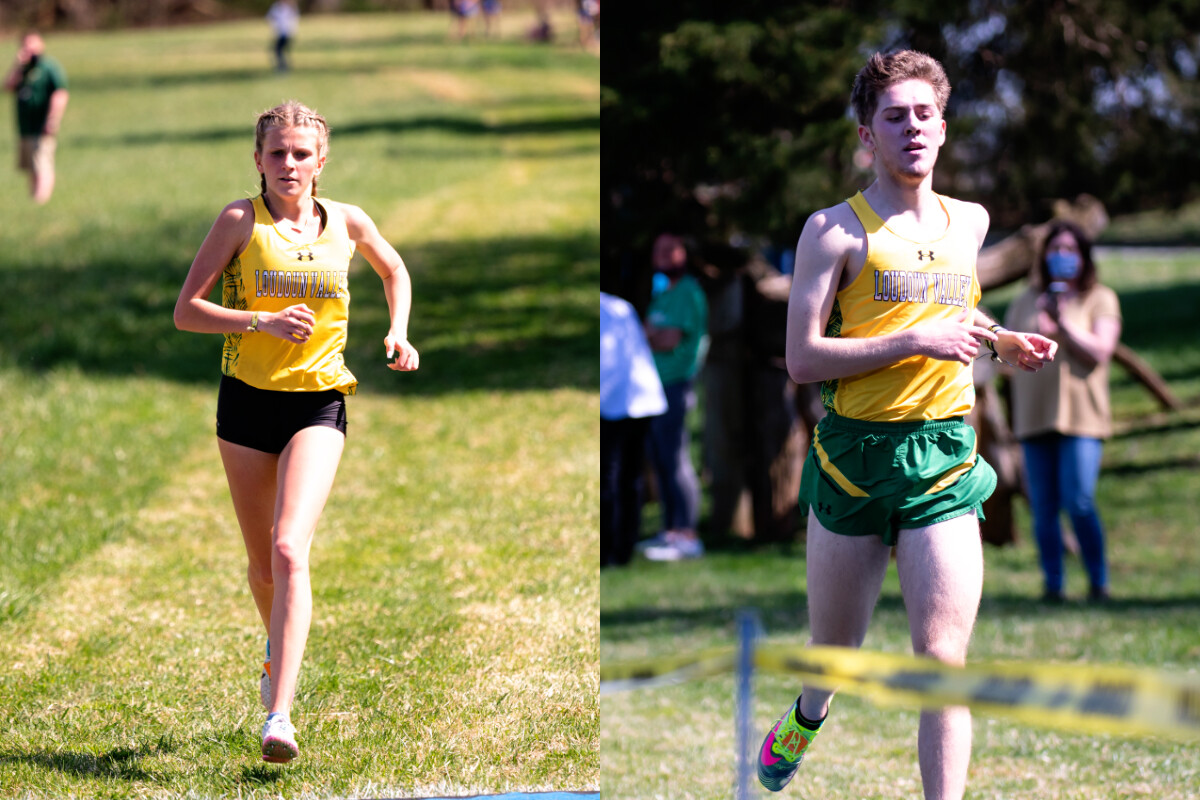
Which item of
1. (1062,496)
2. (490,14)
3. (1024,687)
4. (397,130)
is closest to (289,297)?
(1024,687)

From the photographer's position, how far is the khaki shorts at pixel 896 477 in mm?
3424

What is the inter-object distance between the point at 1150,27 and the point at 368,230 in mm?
8290

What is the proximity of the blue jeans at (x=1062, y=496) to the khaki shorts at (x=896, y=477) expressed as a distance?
485 centimetres

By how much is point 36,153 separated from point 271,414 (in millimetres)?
15500

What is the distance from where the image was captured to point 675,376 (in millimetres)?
10445

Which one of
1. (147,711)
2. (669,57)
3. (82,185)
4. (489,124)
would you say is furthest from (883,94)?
(489,124)

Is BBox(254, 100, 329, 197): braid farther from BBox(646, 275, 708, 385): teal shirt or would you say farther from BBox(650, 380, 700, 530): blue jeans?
BBox(650, 380, 700, 530): blue jeans

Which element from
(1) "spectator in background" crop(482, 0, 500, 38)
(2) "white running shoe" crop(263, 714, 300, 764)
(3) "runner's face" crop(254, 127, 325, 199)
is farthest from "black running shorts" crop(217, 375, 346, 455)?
(1) "spectator in background" crop(482, 0, 500, 38)

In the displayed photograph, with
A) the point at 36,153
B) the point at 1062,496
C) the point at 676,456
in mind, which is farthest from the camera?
the point at 36,153

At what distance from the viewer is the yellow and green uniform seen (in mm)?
3412

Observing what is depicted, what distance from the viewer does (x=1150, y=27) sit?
33.6 feet

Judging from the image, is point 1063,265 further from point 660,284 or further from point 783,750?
point 783,750

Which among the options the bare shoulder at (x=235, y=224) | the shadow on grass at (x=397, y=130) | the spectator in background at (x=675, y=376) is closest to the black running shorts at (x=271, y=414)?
the bare shoulder at (x=235, y=224)

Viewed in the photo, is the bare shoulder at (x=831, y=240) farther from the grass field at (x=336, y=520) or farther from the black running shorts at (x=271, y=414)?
the grass field at (x=336, y=520)
